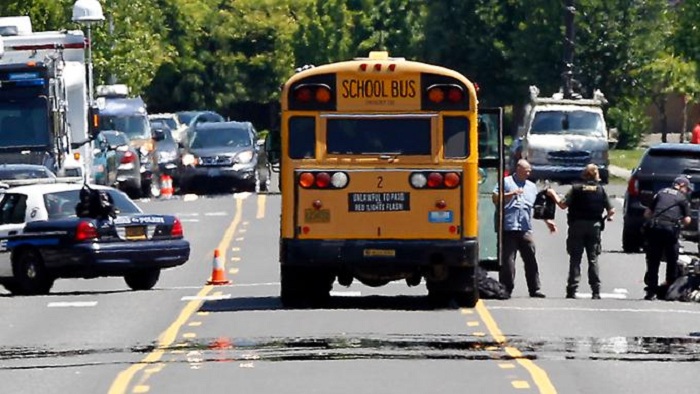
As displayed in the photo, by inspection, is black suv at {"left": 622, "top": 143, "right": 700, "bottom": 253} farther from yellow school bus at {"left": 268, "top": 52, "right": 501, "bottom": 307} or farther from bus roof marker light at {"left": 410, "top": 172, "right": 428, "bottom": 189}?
bus roof marker light at {"left": 410, "top": 172, "right": 428, "bottom": 189}

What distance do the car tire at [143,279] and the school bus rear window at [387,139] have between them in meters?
5.20

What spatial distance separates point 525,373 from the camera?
1672 cm

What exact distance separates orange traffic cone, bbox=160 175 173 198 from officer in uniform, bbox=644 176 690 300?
2343 centimetres

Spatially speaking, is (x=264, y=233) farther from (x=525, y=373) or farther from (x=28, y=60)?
(x=525, y=373)

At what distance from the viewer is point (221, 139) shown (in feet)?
162

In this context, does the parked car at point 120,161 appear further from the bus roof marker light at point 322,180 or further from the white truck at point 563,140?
the bus roof marker light at point 322,180

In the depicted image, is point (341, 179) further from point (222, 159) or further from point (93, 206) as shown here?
point (222, 159)

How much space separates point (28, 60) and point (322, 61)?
6662cm

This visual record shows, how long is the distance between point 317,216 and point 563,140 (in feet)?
86.4

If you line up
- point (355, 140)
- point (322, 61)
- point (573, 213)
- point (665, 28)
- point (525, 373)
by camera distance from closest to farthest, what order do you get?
point (525, 373) < point (355, 140) < point (573, 213) < point (665, 28) < point (322, 61)

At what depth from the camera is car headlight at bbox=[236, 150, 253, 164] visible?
48.3 metres

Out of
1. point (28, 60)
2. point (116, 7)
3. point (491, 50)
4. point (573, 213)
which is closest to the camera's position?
point (573, 213)

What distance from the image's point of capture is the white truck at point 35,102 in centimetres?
3531

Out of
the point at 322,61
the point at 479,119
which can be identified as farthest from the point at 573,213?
the point at 322,61
